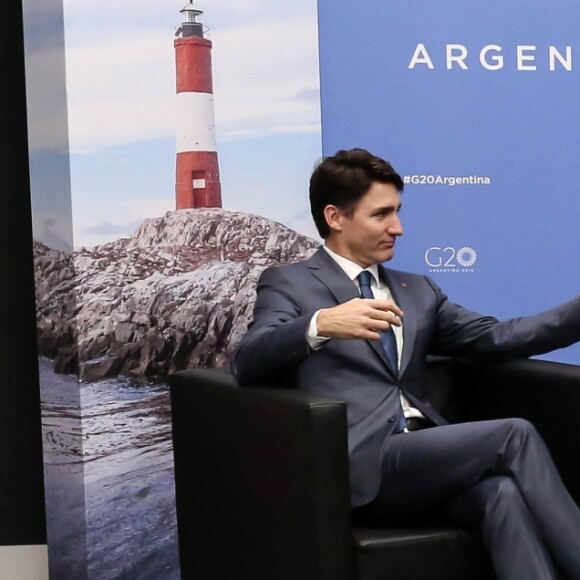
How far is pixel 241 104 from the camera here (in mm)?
3297

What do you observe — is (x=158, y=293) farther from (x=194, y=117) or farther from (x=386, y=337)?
(x=386, y=337)

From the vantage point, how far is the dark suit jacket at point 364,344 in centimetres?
245

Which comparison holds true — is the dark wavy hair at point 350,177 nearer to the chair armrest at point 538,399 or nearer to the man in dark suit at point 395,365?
the man in dark suit at point 395,365

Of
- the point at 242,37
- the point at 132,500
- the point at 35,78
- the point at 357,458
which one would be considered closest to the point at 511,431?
the point at 357,458

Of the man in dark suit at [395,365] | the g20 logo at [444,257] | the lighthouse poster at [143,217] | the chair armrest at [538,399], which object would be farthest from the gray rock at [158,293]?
the chair armrest at [538,399]

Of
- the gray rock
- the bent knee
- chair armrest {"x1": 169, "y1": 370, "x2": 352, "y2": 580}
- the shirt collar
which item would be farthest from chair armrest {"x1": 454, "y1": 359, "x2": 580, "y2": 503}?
the gray rock

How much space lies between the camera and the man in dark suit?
2.27 meters

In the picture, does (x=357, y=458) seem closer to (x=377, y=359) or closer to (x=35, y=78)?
(x=377, y=359)

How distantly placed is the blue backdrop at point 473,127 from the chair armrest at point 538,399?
26.9 inches

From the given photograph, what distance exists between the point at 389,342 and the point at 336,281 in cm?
20

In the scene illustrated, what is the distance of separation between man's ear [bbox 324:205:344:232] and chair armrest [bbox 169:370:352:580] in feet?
1.52

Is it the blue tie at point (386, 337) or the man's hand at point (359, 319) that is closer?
Answer: the man's hand at point (359, 319)

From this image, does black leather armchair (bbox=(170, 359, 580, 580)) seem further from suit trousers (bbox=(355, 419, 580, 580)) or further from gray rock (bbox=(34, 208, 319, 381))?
gray rock (bbox=(34, 208, 319, 381))

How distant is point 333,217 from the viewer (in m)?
2.72
